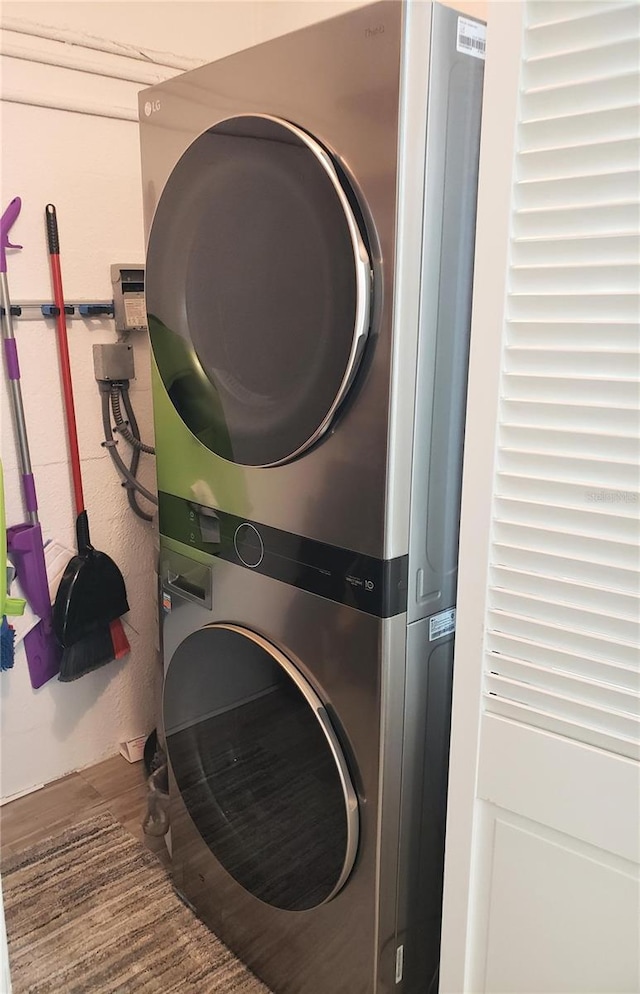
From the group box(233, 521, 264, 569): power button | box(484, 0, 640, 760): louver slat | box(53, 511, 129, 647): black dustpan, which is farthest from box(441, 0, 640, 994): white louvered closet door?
box(53, 511, 129, 647): black dustpan

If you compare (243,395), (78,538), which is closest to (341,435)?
(243,395)

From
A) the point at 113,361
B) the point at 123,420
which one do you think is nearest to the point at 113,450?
the point at 123,420

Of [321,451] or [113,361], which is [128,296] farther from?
[321,451]

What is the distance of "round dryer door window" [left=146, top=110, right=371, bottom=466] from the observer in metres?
0.98

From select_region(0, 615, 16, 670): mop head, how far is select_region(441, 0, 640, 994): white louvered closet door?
1.19 meters

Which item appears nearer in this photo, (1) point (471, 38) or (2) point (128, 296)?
(1) point (471, 38)

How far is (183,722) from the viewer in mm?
1488

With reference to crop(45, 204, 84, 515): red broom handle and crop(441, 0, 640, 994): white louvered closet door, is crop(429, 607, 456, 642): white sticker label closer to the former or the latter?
crop(441, 0, 640, 994): white louvered closet door

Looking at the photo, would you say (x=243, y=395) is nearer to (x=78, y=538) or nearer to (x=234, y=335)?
(x=234, y=335)

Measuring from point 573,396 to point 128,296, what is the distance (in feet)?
4.26

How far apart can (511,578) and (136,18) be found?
1.63 metres

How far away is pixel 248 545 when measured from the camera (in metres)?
1.25

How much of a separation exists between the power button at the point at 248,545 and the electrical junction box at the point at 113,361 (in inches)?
31.3

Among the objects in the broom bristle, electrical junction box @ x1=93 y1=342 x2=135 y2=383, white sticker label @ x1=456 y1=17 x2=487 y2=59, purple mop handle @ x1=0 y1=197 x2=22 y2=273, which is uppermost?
white sticker label @ x1=456 y1=17 x2=487 y2=59
